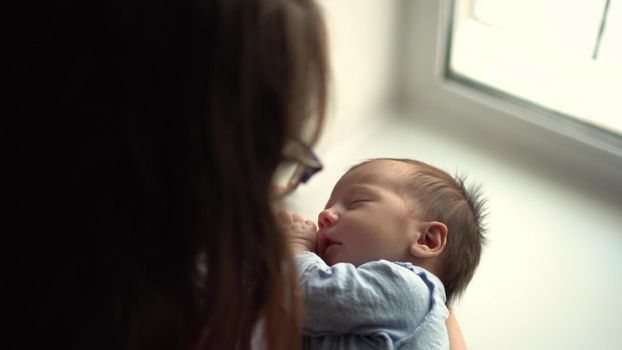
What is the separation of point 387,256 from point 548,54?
53 centimetres

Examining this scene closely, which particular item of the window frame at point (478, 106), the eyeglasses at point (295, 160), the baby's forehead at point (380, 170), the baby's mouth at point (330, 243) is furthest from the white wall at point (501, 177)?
the eyeglasses at point (295, 160)

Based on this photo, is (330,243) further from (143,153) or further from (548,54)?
(548,54)

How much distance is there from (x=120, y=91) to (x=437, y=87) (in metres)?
0.86

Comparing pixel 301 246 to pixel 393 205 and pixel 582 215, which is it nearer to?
pixel 393 205

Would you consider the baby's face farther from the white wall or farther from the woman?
the woman

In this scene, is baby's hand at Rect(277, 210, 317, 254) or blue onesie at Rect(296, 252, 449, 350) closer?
blue onesie at Rect(296, 252, 449, 350)

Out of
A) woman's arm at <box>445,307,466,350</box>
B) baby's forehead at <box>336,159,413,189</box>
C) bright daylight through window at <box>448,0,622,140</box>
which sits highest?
bright daylight through window at <box>448,0,622,140</box>

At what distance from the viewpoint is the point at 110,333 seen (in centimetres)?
50

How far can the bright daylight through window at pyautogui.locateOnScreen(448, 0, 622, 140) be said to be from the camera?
106cm

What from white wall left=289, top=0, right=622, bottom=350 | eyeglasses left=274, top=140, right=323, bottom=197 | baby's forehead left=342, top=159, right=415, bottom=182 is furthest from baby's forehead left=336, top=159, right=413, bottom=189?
eyeglasses left=274, top=140, right=323, bottom=197

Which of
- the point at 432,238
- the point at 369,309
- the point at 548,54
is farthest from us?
the point at 548,54

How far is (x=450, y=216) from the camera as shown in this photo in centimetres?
83

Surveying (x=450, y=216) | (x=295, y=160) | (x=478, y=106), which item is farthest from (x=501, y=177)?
(x=295, y=160)

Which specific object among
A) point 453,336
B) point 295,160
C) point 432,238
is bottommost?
point 453,336
